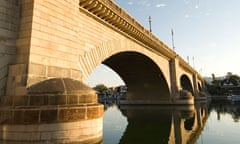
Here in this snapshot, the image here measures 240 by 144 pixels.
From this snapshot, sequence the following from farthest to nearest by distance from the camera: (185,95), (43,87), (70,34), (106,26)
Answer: (185,95) < (106,26) < (70,34) < (43,87)

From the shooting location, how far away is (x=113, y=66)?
1157 inches

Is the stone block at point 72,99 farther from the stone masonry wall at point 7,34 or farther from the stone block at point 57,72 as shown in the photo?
the stone masonry wall at point 7,34

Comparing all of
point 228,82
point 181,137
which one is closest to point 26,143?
point 181,137

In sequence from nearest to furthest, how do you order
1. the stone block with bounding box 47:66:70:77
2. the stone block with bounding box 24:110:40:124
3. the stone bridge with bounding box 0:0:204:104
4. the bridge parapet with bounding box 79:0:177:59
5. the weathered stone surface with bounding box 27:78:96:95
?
the stone block with bounding box 24:110:40:124
the weathered stone surface with bounding box 27:78:96:95
the stone bridge with bounding box 0:0:204:104
the stone block with bounding box 47:66:70:77
the bridge parapet with bounding box 79:0:177:59

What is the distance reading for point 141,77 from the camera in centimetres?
3309

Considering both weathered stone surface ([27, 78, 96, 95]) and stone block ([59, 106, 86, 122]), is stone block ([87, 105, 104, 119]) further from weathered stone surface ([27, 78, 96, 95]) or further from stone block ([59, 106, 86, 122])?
weathered stone surface ([27, 78, 96, 95])

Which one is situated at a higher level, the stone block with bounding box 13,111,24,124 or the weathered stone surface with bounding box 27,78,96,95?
the weathered stone surface with bounding box 27,78,96,95

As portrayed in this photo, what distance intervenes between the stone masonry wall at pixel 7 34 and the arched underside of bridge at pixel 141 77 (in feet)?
56.1

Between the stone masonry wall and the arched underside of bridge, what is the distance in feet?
56.1

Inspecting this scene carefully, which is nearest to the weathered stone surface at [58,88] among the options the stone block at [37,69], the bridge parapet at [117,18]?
the stone block at [37,69]

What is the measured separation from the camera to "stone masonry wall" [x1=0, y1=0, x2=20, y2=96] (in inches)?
294

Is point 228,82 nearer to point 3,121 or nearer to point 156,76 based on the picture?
point 156,76

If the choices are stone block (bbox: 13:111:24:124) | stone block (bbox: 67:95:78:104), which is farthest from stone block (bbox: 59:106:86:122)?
stone block (bbox: 13:111:24:124)

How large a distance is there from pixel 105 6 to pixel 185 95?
2527cm
